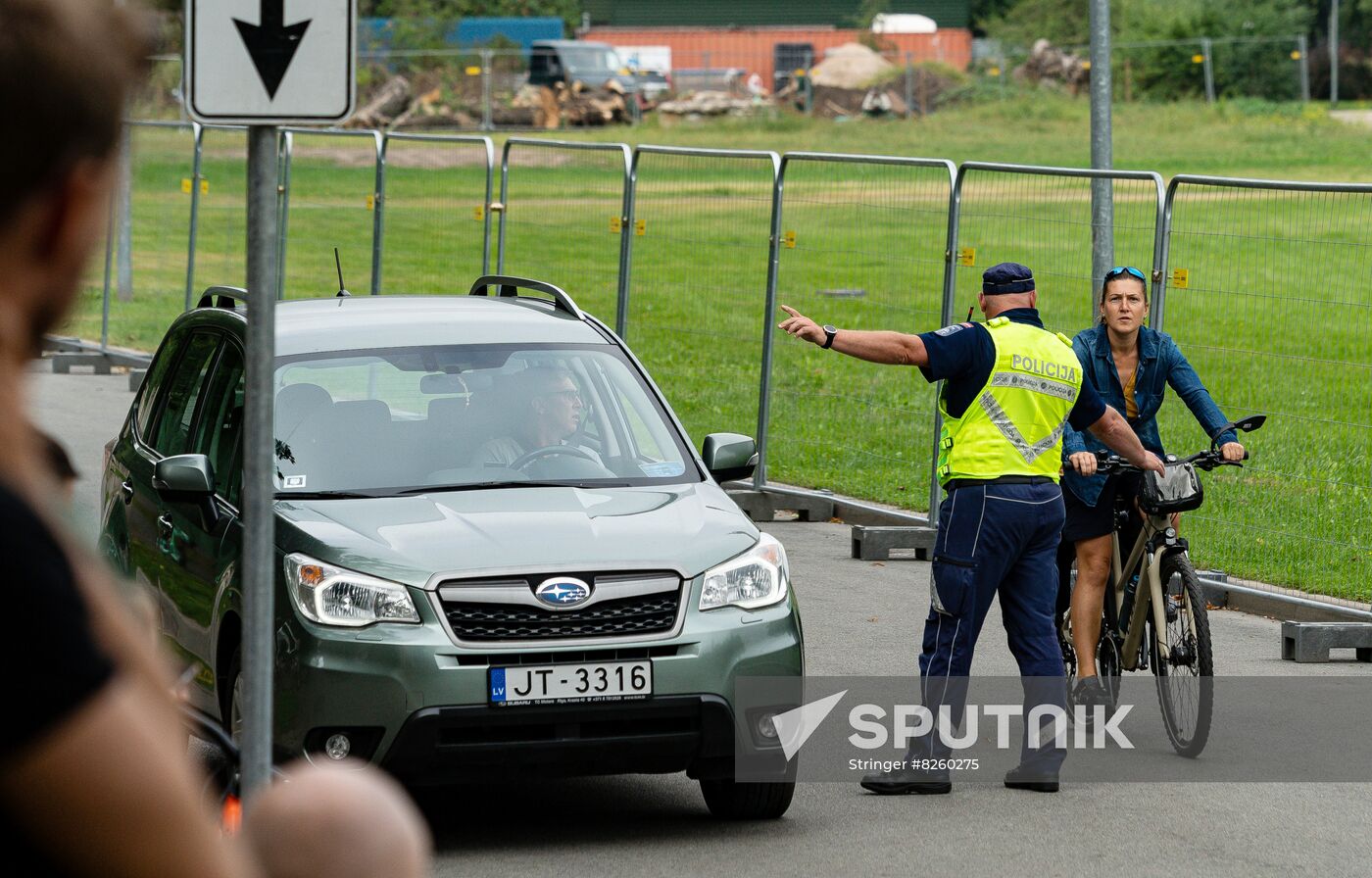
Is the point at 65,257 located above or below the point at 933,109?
below

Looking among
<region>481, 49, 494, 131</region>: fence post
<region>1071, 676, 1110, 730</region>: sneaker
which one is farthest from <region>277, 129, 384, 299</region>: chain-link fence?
<region>481, 49, 494, 131</region>: fence post

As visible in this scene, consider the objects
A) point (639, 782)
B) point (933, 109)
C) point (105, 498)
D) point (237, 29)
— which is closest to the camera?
point (237, 29)

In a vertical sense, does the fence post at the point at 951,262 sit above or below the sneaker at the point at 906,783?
above

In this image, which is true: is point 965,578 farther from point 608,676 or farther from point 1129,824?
point 608,676

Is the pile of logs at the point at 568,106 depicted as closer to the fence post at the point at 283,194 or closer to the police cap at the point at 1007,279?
the fence post at the point at 283,194

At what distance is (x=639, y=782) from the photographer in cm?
756

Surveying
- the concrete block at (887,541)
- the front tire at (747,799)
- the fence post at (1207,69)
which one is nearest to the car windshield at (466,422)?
the front tire at (747,799)

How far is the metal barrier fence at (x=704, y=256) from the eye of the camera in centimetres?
1485

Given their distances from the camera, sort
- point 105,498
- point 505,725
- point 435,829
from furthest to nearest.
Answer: point 105,498, point 435,829, point 505,725

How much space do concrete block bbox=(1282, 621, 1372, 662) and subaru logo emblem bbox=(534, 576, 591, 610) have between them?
4.67 meters

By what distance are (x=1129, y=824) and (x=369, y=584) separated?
2653mm

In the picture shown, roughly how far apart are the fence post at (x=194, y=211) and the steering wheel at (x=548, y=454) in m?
14.0

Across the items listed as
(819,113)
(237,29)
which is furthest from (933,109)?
(237,29)

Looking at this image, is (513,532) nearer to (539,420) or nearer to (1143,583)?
(539,420)
